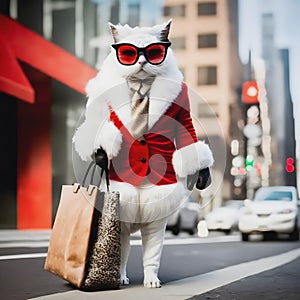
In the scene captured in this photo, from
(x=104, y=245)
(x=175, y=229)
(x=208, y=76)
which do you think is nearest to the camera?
(x=104, y=245)

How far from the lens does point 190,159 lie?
14.8ft

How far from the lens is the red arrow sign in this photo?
372 inches

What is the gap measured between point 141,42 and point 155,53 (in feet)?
0.36

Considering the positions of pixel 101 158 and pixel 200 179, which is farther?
pixel 200 179

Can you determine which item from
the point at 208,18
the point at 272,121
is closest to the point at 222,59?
the point at 208,18

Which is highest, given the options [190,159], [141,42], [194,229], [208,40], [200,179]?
[208,40]

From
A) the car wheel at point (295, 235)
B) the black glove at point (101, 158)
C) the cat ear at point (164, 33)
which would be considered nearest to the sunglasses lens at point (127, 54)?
the cat ear at point (164, 33)

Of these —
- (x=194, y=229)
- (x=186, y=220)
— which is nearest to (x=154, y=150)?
(x=186, y=220)

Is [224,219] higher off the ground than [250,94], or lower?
lower

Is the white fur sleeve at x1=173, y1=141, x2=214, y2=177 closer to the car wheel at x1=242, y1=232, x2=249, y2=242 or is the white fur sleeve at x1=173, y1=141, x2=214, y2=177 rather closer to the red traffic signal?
the car wheel at x1=242, y1=232, x2=249, y2=242

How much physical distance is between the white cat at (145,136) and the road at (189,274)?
1.18 ft

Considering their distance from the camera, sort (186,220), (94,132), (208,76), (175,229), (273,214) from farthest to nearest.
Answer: (208,76) < (186,220) < (175,229) < (273,214) < (94,132)

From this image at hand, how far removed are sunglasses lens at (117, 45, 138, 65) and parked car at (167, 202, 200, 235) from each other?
318 inches

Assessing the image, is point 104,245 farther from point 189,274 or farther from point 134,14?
point 134,14
